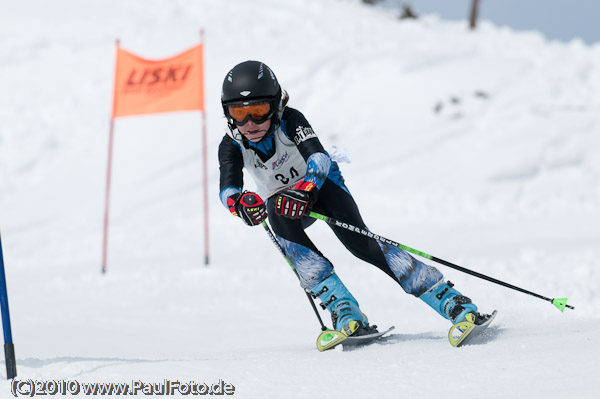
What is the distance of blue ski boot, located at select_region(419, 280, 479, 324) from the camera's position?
3.59 m

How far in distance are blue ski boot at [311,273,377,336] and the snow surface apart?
0.24m

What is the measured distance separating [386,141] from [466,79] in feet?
12.5

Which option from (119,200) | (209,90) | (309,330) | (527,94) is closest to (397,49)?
(527,94)

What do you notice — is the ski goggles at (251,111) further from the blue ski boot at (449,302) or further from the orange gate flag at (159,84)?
the orange gate flag at (159,84)

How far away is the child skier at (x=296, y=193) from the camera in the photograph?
355cm

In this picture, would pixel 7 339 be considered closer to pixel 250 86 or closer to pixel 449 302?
pixel 250 86

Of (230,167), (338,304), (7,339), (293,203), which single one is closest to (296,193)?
(293,203)

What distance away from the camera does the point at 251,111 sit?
3584 mm

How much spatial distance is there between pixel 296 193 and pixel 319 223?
23.5ft

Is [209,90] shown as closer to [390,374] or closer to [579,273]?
[579,273]

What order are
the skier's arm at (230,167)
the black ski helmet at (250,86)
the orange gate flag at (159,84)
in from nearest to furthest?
the black ski helmet at (250,86)
the skier's arm at (230,167)
the orange gate flag at (159,84)

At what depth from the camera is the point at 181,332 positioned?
5641mm

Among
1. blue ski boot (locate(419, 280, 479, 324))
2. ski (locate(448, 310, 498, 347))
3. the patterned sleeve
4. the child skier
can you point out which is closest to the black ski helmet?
the child skier

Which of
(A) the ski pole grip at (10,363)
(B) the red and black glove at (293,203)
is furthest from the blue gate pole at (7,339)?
(B) the red and black glove at (293,203)
